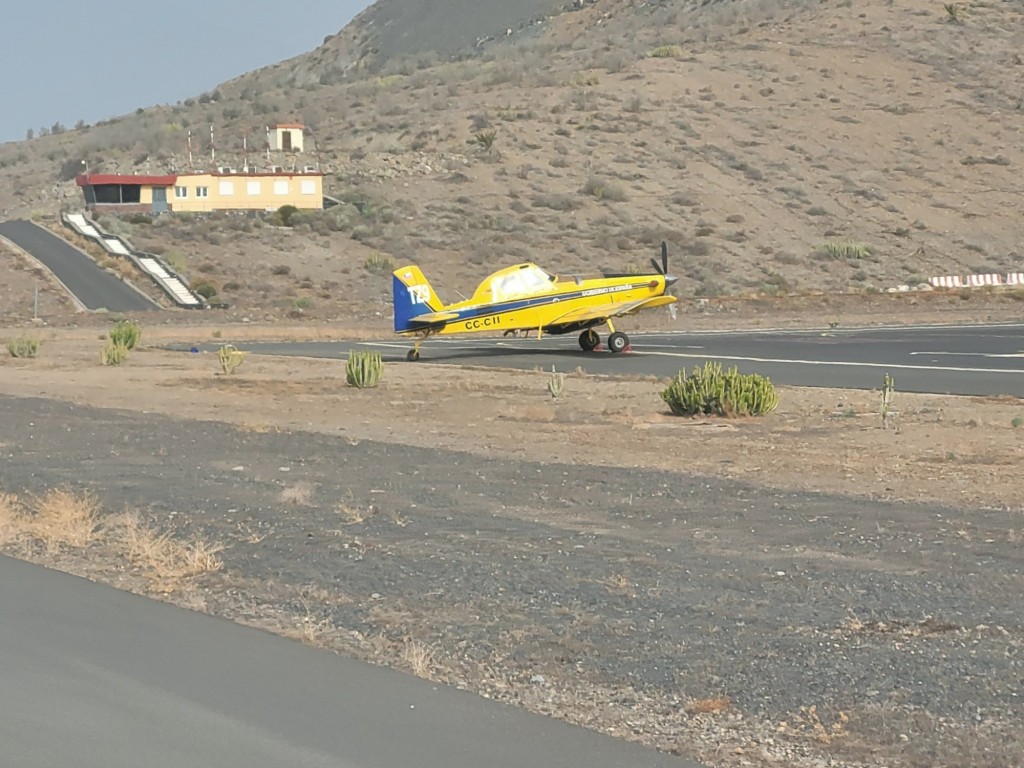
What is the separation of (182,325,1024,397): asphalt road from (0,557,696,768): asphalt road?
19.2 metres

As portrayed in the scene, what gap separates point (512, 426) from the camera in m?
21.0

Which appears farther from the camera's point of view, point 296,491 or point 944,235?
point 944,235

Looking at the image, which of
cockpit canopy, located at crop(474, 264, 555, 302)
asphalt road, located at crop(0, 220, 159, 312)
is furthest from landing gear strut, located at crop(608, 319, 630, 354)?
asphalt road, located at crop(0, 220, 159, 312)

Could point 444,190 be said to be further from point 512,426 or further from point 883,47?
point 512,426

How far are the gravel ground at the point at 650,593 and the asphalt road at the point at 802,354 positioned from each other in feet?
44.2

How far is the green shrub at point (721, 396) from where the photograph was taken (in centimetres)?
2188

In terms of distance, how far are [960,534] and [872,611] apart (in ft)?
9.61

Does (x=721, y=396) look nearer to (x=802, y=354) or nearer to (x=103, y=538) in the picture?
(x=103, y=538)

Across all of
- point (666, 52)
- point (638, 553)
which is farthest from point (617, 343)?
point (666, 52)

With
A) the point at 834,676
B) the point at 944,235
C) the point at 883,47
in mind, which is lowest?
the point at 834,676

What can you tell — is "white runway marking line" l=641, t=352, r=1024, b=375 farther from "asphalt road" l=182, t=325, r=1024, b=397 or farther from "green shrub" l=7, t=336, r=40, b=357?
"green shrub" l=7, t=336, r=40, b=357

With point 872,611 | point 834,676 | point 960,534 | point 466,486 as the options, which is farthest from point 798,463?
point 834,676

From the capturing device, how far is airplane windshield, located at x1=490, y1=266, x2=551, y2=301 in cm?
3566

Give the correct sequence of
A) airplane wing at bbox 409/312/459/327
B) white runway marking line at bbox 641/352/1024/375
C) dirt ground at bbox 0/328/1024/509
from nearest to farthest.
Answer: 1. dirt ground at bbox 0/328/1024/509
2. white runway marking line at bbox 641/352/1024/375
3. airplane wing at bbox 409/312/459/327
